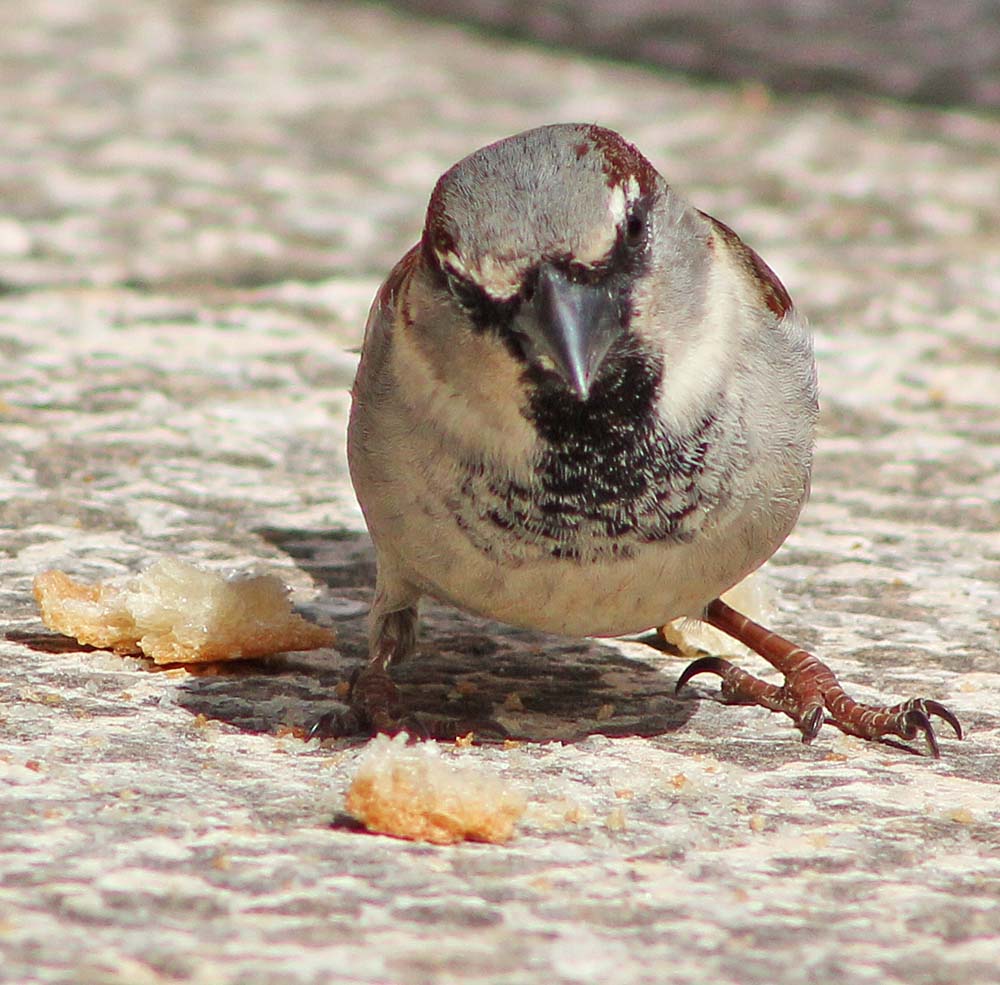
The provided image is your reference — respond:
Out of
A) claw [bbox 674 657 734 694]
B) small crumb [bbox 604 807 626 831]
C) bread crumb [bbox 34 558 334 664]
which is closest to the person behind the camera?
small crumb [bbox 604 807 626 831]

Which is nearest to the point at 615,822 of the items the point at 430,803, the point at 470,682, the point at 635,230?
the point at 430,803

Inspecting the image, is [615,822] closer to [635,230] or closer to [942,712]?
[942,712]

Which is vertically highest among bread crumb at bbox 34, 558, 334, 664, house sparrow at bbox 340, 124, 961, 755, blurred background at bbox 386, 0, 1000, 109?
blurred background at bbox 386, 0, 1000, 109

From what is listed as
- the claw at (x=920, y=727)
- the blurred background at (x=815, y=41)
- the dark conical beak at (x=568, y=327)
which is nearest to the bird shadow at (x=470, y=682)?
the claw at (x=920, y=727)

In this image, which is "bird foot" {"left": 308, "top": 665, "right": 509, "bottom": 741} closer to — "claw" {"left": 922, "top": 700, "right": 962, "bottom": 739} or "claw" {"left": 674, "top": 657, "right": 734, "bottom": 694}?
"claw" {"left": 674, "top": 657, "right": 734, "bottom": 694}

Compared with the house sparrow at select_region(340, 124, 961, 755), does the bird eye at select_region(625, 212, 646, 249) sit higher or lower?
higher

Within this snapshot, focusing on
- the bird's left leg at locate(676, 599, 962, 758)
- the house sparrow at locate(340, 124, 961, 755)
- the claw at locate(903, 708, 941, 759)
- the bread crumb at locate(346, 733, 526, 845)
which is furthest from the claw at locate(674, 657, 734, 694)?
the bread crumb at locate(346, 733, 526, 845)
